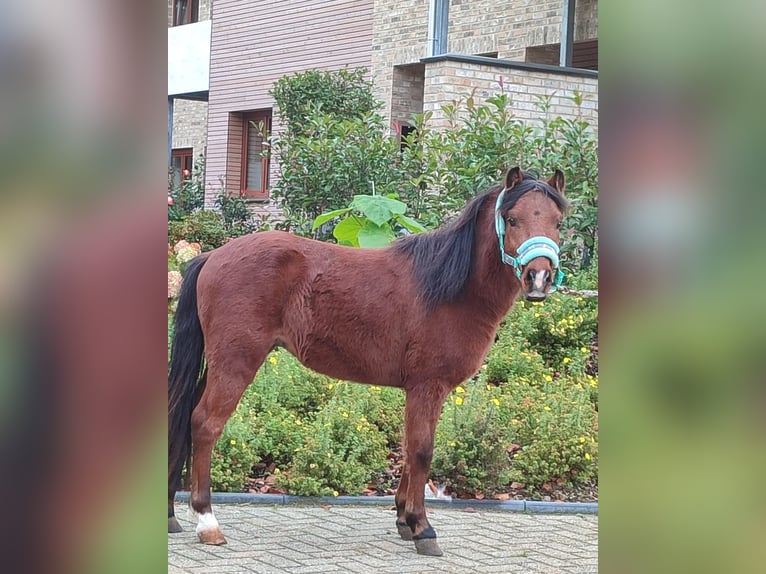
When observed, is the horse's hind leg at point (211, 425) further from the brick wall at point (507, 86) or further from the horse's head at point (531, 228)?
the brick wall at point (507, 86)

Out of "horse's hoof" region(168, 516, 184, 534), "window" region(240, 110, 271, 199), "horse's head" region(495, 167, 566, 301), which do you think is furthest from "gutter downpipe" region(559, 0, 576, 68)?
A: "horse's hoof" region(168, 516, 184, 534)

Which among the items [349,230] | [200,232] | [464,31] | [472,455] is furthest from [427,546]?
[464,31]

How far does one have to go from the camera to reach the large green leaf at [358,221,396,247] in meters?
9.27

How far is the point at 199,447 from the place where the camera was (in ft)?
16.9

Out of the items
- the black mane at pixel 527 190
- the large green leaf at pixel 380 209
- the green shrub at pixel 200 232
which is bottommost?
the green shrub at pixel 200 232

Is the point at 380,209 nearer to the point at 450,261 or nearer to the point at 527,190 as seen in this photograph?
the point at 450,261

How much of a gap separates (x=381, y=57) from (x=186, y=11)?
331 inches

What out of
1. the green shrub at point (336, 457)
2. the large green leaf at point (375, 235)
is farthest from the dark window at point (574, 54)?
the green shrub at point (336, 457)

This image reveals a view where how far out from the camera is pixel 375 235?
935 centimetres

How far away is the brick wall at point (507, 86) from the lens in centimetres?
1306

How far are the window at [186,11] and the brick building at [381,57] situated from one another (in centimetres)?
5

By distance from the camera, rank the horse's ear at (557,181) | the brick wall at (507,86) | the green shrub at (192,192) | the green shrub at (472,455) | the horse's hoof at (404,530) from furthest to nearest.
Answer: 1. the green shrub at (192,192)
2. the brick wall at (507,86)
3. the green shrub at (472,455)
4. the horse's hoof at (404,530)
5. the horse's ear at (557,181)
